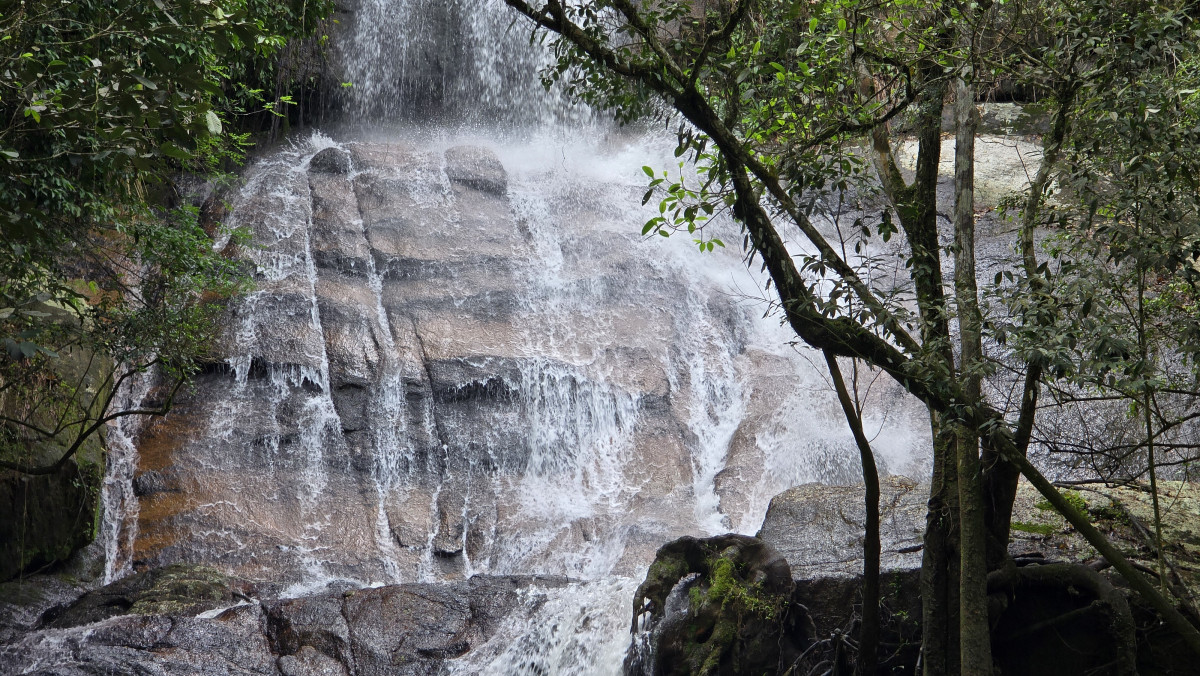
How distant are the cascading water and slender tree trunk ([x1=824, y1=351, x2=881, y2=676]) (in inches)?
94.0

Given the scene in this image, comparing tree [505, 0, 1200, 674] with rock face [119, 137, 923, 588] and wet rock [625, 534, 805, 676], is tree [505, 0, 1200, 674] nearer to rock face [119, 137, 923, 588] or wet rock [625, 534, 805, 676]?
wet rock [625, 534, 805, 676]

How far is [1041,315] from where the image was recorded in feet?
15.4

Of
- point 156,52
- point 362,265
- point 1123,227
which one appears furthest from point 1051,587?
point 362,265

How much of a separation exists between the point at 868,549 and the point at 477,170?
12.1 metres

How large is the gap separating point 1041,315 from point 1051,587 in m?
2.25

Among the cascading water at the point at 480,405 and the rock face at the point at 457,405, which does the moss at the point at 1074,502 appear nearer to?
the cascading water at the point at 480,405

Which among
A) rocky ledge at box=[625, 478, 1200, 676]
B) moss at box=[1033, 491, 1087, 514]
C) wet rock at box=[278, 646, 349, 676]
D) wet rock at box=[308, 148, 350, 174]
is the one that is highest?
wet rock at box=[308, 148, 350, 174]

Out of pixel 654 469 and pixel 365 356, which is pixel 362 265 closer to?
pixel 365 356

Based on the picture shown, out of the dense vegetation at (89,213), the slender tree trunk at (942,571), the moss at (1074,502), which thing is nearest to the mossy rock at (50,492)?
the dense vegetation at (89,213)

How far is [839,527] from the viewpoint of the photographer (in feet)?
25.2

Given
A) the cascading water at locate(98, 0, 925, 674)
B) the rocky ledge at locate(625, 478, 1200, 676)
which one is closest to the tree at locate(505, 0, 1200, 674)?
the rocky ledge at locate(625, 478, 1200, 676)

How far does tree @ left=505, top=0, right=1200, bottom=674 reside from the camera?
4.74 meters

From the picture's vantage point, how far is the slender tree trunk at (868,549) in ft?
17.9

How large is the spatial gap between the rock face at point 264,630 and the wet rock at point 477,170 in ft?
28.6
